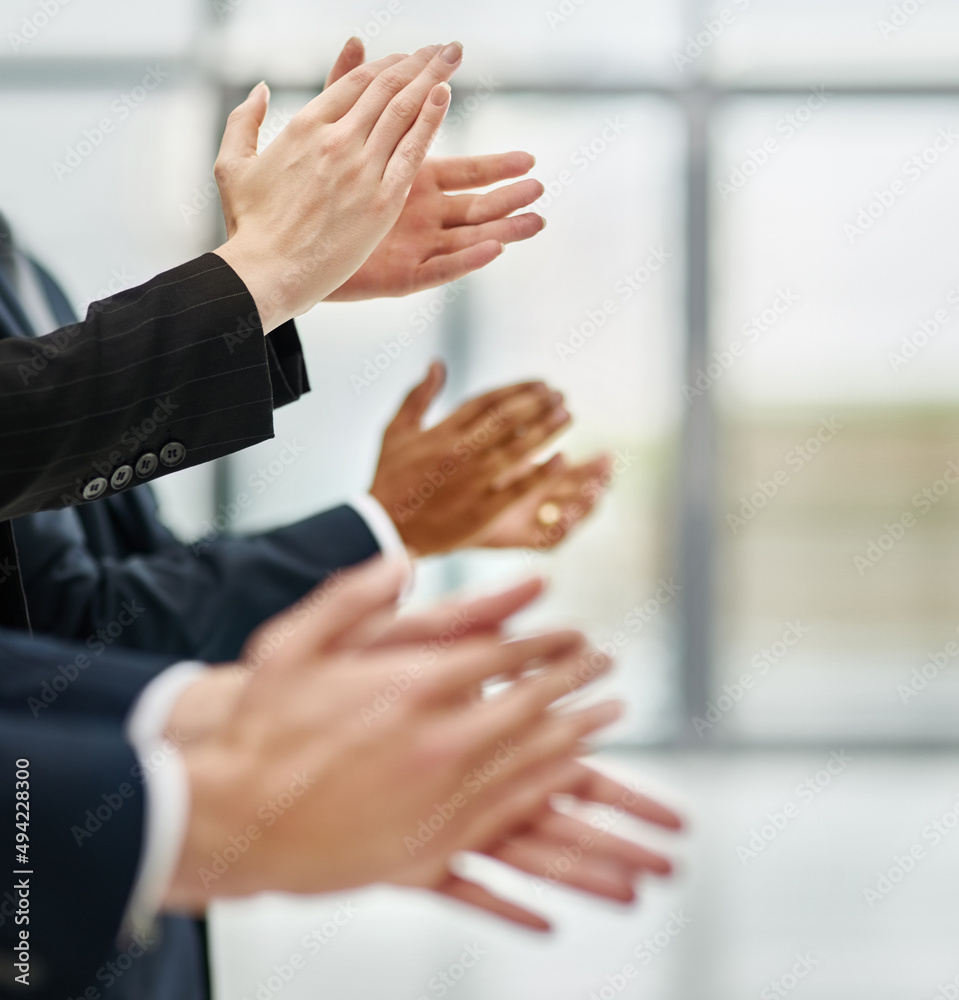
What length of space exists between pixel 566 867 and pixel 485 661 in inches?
4.8

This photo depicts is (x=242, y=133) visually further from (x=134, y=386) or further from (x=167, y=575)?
(x=167, y=575)

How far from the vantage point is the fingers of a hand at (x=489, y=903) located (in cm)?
31

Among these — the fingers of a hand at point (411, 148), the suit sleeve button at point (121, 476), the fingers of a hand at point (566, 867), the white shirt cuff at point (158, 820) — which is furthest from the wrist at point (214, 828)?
the fingers of a hand at point (411, 148)

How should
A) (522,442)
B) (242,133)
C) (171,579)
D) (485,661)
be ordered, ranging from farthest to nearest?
(522,442) → (171,579) → (242,133) → (485,661)

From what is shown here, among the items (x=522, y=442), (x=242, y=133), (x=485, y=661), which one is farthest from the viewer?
(x=522, y=442)

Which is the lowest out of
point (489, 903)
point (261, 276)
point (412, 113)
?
point (489, 903)

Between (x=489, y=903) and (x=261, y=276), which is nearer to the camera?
(x=489, y=903)

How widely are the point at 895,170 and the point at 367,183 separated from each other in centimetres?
192

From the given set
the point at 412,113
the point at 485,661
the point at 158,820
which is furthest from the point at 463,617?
the point at 412,113

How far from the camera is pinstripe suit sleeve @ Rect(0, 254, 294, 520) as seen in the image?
15.7 inches

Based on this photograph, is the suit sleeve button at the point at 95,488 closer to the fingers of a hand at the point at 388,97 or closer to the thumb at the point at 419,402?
the fingers of a hand at the point at 388,97

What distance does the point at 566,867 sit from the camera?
328 millimetres

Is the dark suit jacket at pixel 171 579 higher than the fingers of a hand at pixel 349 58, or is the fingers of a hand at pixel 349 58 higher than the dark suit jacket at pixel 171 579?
the fingers of a hand at pixel 349 58

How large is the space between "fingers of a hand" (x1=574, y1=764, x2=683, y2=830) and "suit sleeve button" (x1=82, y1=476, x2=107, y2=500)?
0.29 meters
